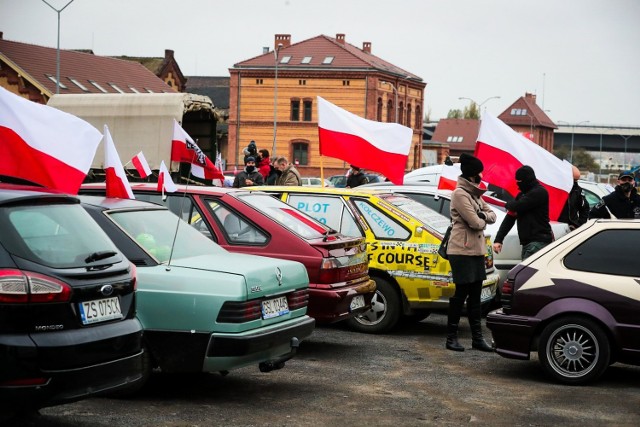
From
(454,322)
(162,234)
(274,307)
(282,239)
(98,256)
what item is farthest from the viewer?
(454,322)

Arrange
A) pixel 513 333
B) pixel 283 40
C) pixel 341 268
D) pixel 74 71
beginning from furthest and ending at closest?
pixel 283 40
pixel 74 71
pixel 341 268
pixel 513 333

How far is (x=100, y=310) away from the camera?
6078 millimetres

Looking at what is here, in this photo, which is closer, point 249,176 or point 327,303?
point 327,303

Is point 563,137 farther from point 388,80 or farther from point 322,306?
point 322,306

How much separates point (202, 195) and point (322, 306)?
5.25 feet

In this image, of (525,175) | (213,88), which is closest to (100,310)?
(525,175)

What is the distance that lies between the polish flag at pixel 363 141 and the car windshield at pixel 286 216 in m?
3.74

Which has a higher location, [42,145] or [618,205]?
[42,145]

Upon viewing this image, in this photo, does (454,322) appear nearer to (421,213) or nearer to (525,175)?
(421,213)

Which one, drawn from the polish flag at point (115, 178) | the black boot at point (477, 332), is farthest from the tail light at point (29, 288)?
the black boot at point (477, 332)

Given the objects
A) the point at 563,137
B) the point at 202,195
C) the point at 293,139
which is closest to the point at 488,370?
the point at 202,195

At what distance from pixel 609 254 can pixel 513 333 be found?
3.60ft

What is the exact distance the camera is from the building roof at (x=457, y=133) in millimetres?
138250

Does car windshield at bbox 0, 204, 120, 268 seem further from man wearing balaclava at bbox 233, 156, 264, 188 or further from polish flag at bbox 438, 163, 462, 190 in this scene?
man wearing balaclava at bbox 233, 156, 264, 188
